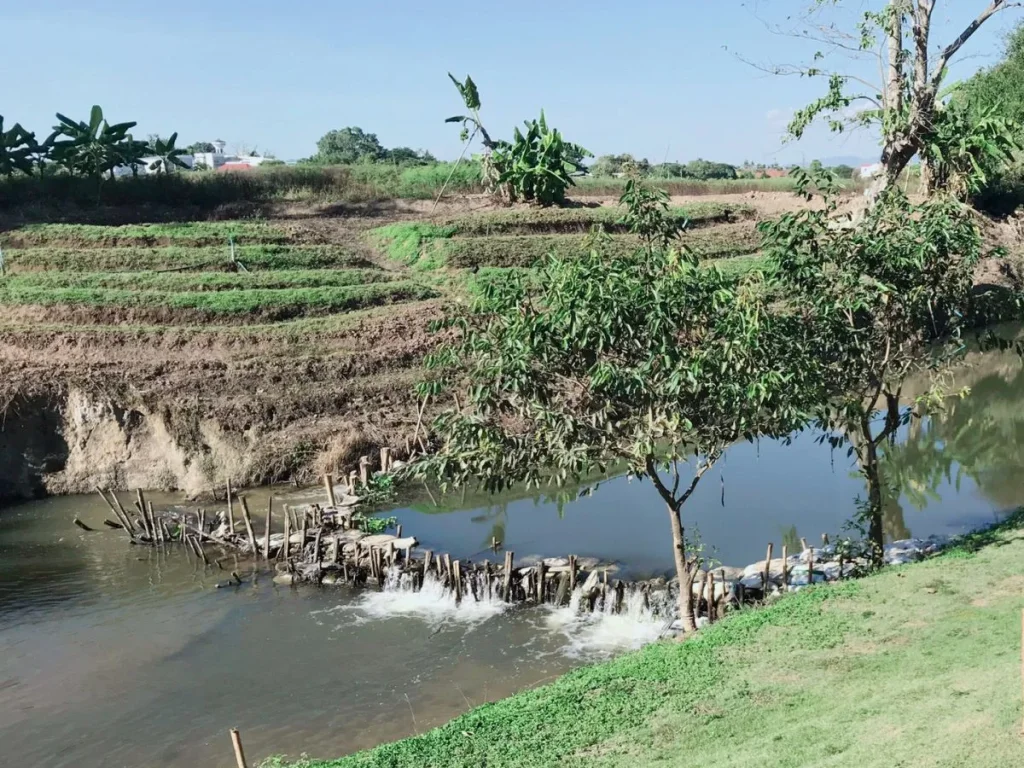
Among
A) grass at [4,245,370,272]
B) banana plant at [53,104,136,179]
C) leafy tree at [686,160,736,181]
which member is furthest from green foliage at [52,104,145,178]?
leafy tree at [686,160,736,181]

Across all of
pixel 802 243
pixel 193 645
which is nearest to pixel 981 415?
pixel 802 243

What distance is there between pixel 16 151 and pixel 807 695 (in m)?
39.1

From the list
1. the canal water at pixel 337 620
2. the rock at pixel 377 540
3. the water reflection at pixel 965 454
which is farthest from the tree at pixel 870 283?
the rock at pixel 377 540

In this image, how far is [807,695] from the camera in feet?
28.5

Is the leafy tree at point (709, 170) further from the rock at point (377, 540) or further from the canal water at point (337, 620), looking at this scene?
the rock at point (377, 540)

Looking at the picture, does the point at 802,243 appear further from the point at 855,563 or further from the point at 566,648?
the point at 566,648

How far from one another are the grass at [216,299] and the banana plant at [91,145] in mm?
11597

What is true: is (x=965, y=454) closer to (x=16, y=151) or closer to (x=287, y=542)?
(x=287, y=542)

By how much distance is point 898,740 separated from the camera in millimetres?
7039

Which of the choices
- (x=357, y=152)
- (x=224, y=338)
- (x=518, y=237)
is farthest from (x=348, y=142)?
(x=224, y=338)

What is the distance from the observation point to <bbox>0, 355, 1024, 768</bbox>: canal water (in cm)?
1164

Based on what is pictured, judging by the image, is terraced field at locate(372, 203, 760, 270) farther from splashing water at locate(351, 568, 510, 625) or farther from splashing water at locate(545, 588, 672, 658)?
splashing water at locate(545, 588, 672, 658)

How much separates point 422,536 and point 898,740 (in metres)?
12.1

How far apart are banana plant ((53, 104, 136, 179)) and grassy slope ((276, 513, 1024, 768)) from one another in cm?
3494
